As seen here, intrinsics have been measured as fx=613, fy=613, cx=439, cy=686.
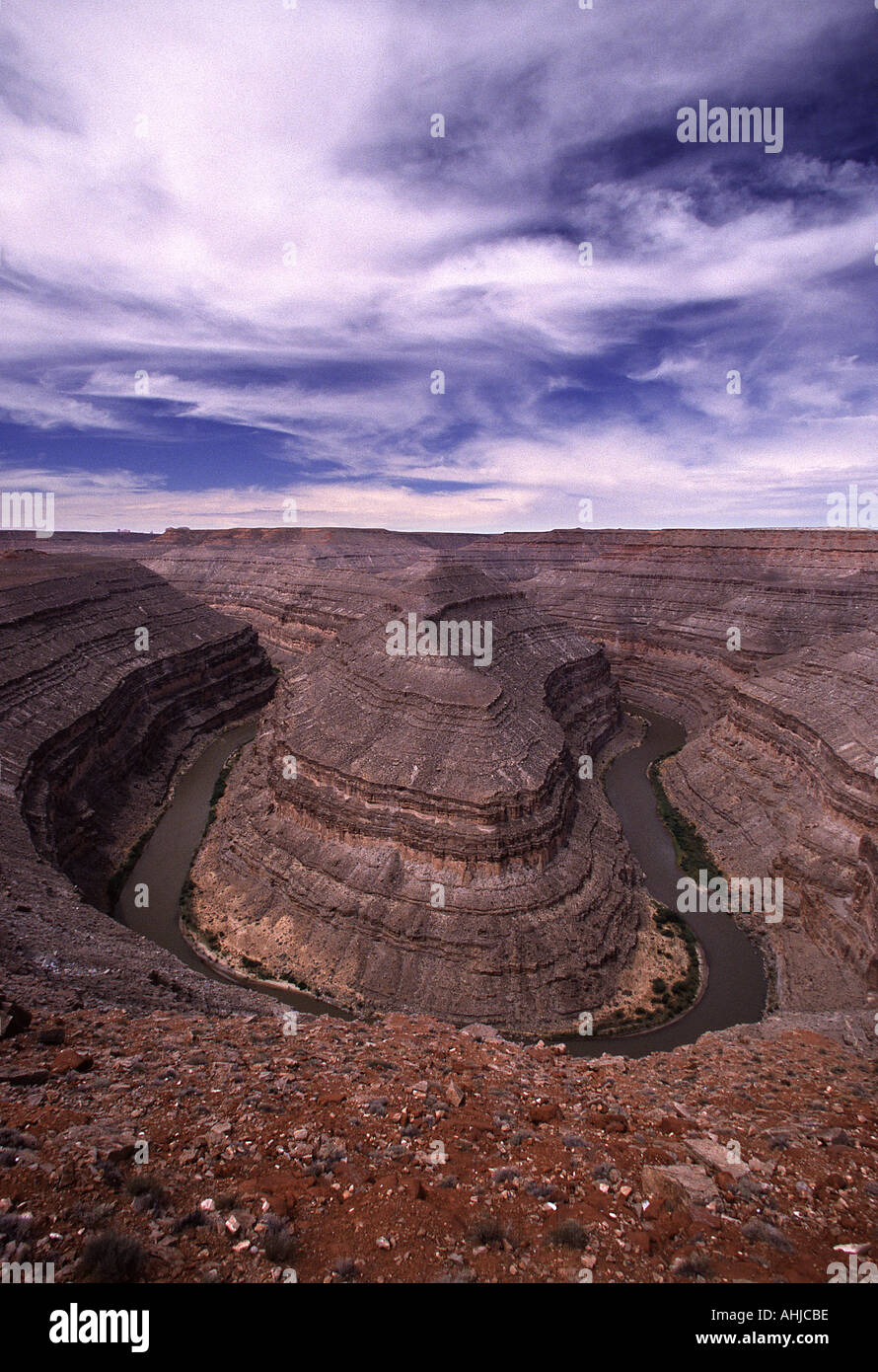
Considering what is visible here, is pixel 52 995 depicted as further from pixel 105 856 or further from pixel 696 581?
pixel 696 581

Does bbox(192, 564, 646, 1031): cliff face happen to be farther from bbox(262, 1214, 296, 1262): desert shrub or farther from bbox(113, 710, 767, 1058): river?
bbox(262, 1214, 296, 1262): desert shrub

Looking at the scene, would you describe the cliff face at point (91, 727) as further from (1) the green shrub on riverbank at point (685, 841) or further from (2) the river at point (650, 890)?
(1) the green shrub on riverbank at point (685, 841)

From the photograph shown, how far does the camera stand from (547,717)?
35.6 meters

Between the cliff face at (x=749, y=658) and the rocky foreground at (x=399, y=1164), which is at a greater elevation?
the cliff face at (x=749, y=658)

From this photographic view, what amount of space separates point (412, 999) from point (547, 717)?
18071 millimetres

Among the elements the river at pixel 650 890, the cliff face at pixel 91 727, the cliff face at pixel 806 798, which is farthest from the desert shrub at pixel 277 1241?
the cliff face at pixel 806 798

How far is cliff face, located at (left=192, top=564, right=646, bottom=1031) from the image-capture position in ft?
A: 75.0

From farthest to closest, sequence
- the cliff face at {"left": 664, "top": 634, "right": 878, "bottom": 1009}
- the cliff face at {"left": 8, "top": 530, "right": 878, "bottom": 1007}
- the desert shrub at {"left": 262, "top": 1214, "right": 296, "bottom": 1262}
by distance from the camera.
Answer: the cliff face at {"left": 8, "top": 530, "right": 878, "bottom": 1007} < the cliff face at {"left": 664, "top": 634, "right": 878, "bottom": 1009} < the desert shrub at {"left": 262, "top": 1214, "right": 296, "bottom": 1262}

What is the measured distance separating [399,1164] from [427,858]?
56.8ft

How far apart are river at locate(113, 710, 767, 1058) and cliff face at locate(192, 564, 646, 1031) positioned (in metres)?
1.23

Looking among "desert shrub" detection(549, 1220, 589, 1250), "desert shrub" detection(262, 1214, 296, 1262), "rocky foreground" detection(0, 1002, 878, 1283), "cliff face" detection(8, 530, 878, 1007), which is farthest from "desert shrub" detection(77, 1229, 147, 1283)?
"cliff face" detection(8, 530, 878, 1007)

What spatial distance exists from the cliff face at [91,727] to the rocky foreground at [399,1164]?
5601 mm

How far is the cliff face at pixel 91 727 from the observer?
17250mm
